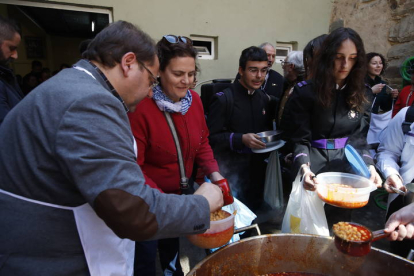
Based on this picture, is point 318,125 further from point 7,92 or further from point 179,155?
point 7,92

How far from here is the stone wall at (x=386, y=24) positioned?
4.30m

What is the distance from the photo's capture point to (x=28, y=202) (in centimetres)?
90

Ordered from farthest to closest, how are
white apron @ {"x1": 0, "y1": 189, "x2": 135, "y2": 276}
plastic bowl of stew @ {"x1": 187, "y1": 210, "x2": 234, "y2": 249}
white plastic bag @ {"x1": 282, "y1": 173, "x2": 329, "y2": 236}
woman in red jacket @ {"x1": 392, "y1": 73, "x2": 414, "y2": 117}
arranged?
woman in red jacket @ {"x1": 392, "y1": 73, "x2": 414, "y2": 117} < white plastic bag @ {"x1": 282, "y1": 173, "x2": 329, "y2": 236} < plastic bowl of stew @ {"x1": 187, "y1": 210, "x2": 234, "y2": 249} < white apron @ {"x1": 0, "y1": 189, "x2": 135, "y2": 276}

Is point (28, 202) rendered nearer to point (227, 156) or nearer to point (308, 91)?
point (308, 91)

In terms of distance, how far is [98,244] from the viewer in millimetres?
1033

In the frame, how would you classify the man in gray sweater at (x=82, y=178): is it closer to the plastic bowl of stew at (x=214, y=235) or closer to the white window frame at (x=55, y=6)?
the plastic bowl of stew at (x=214, y=235)

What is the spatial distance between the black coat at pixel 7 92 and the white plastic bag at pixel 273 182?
2.34 m

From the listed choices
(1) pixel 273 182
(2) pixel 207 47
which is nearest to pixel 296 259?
(1) pixel 273 182

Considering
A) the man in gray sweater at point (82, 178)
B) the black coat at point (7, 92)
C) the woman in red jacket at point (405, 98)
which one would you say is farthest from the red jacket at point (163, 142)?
the woman in red jacket at point (405, 98)

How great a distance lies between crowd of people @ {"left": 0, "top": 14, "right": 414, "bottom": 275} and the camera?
0.82m

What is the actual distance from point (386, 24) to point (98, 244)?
5536mm

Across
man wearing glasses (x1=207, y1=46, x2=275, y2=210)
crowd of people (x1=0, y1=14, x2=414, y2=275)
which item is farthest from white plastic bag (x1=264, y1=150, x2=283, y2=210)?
crowd of people (x1=0, y1=14, x2=414, y2=275)

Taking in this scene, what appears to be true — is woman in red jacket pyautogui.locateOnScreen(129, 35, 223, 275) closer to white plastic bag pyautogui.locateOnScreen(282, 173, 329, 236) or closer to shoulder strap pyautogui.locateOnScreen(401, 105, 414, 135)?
white plastic bag pyautogui.locateOnScreen(282, 173, 329, 236)

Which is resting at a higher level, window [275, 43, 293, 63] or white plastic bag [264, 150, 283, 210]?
window [275, 43, 293, 63]
